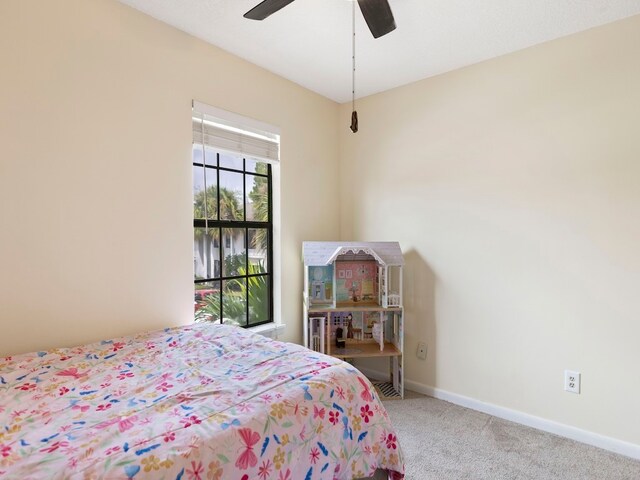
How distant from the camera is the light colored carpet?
1857 mm

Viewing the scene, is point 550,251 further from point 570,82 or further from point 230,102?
point 230,102

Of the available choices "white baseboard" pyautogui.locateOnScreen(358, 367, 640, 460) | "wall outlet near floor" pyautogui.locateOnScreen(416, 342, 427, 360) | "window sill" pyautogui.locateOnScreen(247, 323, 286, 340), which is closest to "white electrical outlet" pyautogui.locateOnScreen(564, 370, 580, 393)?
"white baseboard" pyautogui.locateOnScreen(358, 367, 640, 460)

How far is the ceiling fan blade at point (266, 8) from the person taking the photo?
59.3 inches

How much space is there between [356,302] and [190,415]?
192cm

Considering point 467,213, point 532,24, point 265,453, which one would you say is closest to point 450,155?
point 467,213

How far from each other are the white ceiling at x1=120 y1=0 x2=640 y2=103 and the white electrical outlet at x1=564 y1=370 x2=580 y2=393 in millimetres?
2043

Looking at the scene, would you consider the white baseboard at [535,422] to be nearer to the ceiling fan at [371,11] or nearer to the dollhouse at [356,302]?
the dollhouse at [356,302]

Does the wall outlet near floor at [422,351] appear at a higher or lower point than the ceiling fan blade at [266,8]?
lower

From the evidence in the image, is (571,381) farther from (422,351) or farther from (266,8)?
(266,8)

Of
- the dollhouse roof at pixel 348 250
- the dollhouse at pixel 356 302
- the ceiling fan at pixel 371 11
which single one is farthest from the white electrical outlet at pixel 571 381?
the ceiling fan at pixel 371 11

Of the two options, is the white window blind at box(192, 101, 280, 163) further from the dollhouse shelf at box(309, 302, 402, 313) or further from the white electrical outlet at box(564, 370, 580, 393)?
the white electrical outlet at box(564, 370, 580, 393)

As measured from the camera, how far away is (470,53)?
2393mm

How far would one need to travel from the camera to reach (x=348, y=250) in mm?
2688

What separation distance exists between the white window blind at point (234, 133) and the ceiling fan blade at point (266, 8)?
776 millimetres
